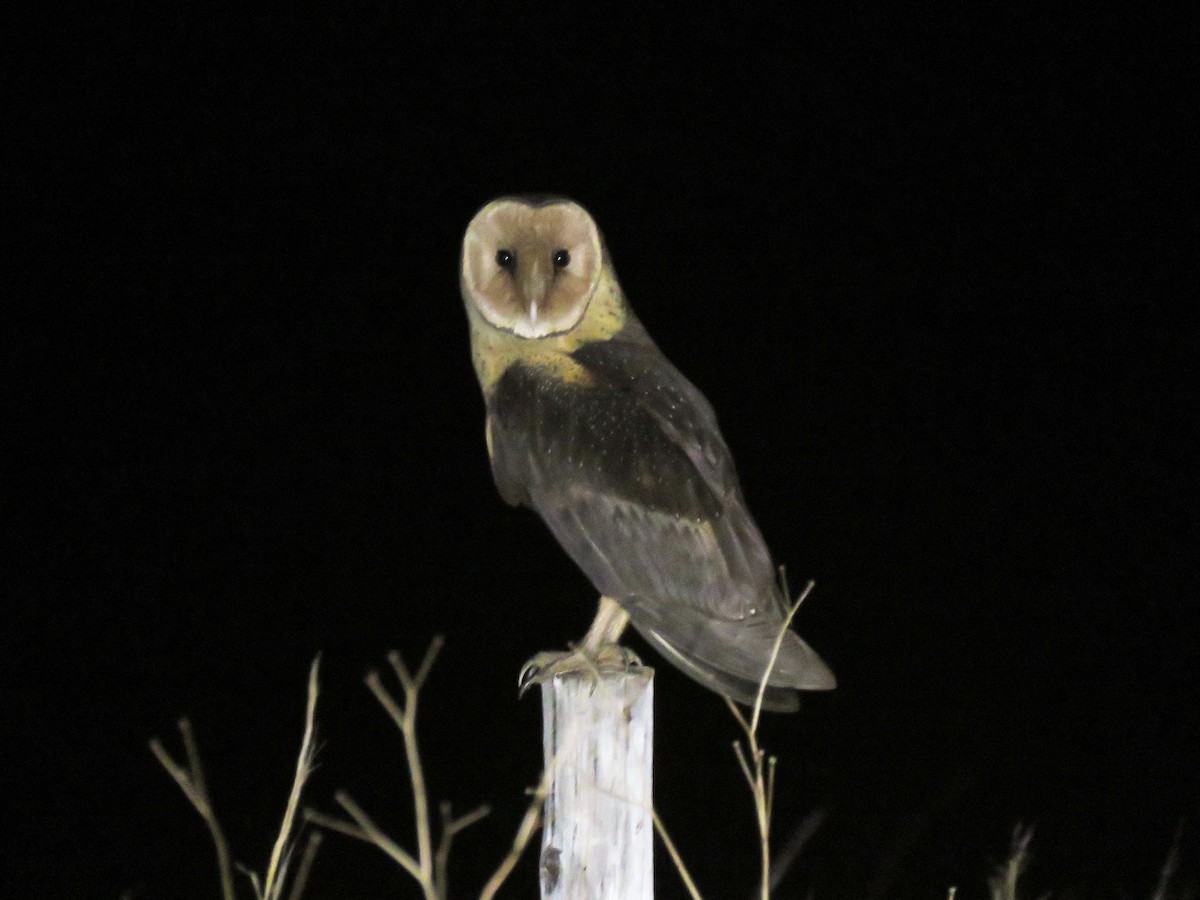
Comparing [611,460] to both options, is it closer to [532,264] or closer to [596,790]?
[532,264]

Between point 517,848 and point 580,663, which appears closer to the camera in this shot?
point 517,848

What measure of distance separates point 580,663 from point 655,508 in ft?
1.21

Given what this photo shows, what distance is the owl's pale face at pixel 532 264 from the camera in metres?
3.17

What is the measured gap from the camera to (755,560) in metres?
3.00

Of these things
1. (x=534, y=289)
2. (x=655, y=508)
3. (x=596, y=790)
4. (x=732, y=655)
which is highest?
(x=534, y=289)

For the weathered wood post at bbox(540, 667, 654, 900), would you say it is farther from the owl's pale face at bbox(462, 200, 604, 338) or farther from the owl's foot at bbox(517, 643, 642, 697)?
the owl's pale face at bbox(462, 200, 604, 338)

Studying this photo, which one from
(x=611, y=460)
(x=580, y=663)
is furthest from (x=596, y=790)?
(x=611, y=460)

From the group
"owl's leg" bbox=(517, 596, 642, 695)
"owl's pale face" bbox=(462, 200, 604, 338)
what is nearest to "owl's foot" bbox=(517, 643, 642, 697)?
"owl's leg" bbox=(517, 596, 642, 695)

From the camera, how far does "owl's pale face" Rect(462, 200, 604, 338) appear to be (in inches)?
125

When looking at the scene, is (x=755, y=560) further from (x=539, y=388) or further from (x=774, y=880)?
(x=774, y=880)

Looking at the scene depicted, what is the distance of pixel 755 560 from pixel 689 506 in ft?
0.58

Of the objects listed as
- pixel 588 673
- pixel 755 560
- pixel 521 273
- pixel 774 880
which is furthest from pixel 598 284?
pixel 774 880

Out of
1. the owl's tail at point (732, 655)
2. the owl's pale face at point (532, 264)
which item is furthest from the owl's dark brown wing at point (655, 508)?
the owl's pale face at point (532, 264)

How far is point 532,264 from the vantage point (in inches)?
125
